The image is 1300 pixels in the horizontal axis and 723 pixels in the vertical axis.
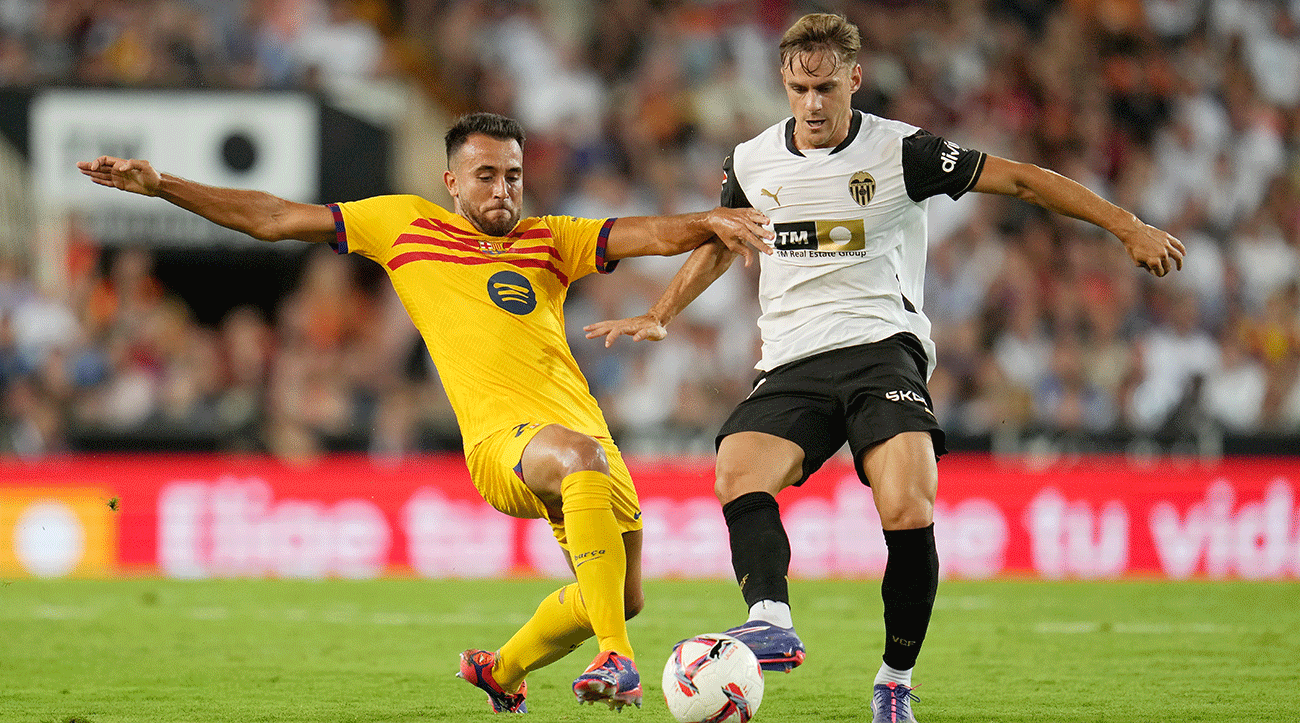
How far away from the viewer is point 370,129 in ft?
43.6

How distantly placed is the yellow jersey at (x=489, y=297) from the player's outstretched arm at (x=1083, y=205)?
1.45 meters

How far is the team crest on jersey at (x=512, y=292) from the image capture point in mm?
5598

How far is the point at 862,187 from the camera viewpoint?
5.57 meters

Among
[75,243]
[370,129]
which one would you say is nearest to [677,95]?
[370,129]

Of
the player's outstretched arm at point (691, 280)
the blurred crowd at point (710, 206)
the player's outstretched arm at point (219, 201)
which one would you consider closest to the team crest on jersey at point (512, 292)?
the player's outstretched arm at point (691, 280)

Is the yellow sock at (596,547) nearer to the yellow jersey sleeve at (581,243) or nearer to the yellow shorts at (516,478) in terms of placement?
the yellow shorts at (516,478)

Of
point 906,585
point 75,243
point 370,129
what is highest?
point 370,129

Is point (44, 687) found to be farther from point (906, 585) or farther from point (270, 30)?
point (270, 30)

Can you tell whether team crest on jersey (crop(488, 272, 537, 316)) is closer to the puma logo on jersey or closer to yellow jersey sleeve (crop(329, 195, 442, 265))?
yellow jersey sleeve (crop(329, 195, 442, 265))

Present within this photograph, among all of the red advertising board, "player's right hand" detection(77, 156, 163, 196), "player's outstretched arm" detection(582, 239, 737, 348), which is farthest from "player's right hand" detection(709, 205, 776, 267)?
the red advertising board

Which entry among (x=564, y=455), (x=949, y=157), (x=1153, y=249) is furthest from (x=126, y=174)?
(x=1153, y=249)

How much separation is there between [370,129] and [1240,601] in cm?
795

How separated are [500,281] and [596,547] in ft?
3.57

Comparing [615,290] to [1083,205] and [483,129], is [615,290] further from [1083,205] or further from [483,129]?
[1083,205]
